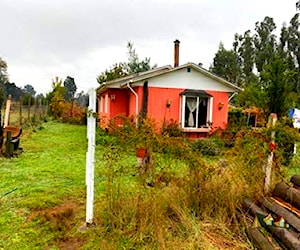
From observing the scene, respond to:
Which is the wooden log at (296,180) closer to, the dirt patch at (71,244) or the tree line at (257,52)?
the dirt patch at (71,244)

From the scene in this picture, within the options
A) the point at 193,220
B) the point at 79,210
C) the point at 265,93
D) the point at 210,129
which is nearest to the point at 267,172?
the point at 193,220

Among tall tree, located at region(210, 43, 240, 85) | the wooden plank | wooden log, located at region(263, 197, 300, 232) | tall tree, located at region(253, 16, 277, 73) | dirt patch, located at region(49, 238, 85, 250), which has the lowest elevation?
dirt patch, located at region(49, 238, 85, 250)

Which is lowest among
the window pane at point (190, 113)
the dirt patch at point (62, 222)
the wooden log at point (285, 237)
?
the dirt patch at point (62, 222)

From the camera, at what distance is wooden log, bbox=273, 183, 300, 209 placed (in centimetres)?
381

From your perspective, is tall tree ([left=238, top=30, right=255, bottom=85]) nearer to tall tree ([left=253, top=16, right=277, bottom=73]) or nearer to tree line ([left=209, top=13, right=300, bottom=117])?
tree line ([left=209, top=13, right=300, bottom=117])

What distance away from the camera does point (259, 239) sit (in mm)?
3455

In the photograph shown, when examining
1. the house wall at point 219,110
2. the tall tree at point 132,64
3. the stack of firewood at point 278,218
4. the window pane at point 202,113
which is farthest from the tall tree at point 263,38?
the stack of firewood at point 278,218

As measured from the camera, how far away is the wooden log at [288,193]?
381 cm

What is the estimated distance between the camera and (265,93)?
10.2 m

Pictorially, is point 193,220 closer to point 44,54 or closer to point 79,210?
point 79,210

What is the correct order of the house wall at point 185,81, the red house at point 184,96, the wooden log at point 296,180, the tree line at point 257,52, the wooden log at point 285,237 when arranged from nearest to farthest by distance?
the wooden log at point 285,237 < the wooden log at point 296,180 < the red house at point 184,96 < the house wall at point 185,81 < the tree line at point 257,52

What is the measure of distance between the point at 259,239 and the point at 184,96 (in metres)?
10.9

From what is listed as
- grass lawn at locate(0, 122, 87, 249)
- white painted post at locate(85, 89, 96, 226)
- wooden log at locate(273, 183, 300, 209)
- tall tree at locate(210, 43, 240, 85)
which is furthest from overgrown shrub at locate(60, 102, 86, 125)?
Answer: tall tree at locate(210, 43, 240, 85)

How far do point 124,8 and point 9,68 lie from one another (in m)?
27.6
